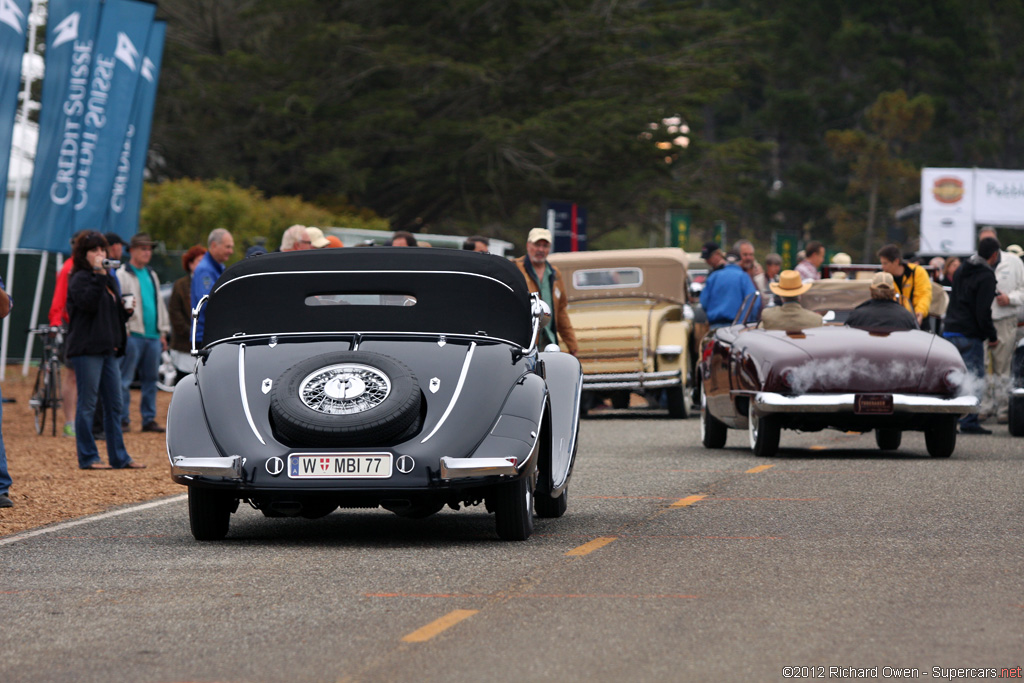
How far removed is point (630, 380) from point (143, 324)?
5694 millimetres

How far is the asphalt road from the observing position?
18.5 ft

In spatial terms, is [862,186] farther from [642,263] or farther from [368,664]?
[368,664]

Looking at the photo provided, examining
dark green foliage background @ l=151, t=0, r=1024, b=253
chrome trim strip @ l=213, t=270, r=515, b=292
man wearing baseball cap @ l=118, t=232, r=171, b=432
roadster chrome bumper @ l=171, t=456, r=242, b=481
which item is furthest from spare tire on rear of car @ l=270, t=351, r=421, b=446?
dark green foliage background @ l=151, t=0, r=1024, b=253

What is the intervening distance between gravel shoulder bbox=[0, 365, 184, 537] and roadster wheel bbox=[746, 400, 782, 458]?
4719 millimetres

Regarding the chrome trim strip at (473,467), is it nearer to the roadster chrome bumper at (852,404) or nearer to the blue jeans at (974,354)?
the roadster chrome bumper at (852,404)

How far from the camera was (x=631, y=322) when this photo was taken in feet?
64.5

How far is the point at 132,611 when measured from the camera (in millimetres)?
6711

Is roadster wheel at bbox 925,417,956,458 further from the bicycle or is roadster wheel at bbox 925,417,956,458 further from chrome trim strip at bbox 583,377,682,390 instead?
the bicycle

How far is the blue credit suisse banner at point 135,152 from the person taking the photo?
2238cm

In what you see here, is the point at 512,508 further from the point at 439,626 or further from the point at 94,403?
the point at 94,403

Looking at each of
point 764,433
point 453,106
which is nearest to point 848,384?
point 764,433

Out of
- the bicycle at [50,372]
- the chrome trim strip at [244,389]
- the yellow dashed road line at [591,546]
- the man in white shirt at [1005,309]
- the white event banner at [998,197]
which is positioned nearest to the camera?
the yellow dashed road line at [591,546]

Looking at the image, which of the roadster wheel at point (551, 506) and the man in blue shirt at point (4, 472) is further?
the man in blue shirt at point (4, 472)

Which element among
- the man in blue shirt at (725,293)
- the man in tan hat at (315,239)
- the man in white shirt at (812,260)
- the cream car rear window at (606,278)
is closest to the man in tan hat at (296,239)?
the man in tan hat at (315,239)
